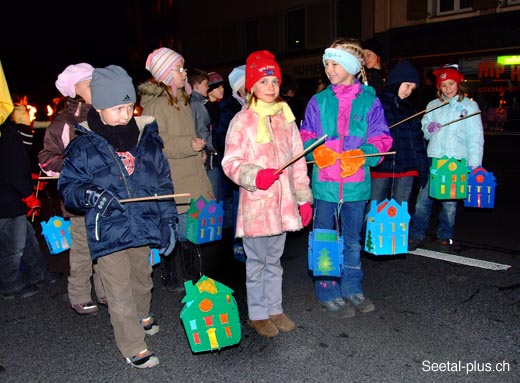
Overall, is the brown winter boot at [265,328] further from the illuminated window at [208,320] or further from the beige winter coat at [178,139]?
the beige winter coat at [178,139]

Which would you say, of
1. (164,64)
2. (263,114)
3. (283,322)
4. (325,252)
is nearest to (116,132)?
(263,114)

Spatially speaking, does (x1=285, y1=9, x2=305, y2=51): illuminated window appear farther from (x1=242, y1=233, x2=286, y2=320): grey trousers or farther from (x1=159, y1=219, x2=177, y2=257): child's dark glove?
(x1=159, y1=219, x2=177, y2=257): child's dark glove

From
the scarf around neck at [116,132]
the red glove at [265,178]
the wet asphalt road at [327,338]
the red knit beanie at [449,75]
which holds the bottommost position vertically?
the wet asphalt road at [327,338]

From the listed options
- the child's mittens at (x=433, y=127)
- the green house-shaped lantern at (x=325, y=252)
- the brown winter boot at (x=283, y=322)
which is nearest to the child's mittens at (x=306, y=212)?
the green house-shaped lantern at (x=325, y=252)

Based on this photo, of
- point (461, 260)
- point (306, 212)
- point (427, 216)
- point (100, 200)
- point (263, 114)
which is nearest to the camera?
point (100, 200)

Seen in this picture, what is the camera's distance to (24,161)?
184 inches

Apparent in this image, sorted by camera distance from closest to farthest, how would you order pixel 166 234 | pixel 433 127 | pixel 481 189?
pixel 166 234 → pixel 481 189 → pixel 433 127

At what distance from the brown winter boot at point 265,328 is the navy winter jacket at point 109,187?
1.04 meters

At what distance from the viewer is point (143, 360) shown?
11.3ft

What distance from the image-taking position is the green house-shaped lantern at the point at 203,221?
4.31 m

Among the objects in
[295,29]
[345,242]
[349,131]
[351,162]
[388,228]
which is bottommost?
[345,242]

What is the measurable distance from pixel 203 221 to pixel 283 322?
108cm

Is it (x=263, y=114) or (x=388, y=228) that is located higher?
(x=263, y=114)

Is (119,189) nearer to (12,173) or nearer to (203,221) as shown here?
(203,221)
